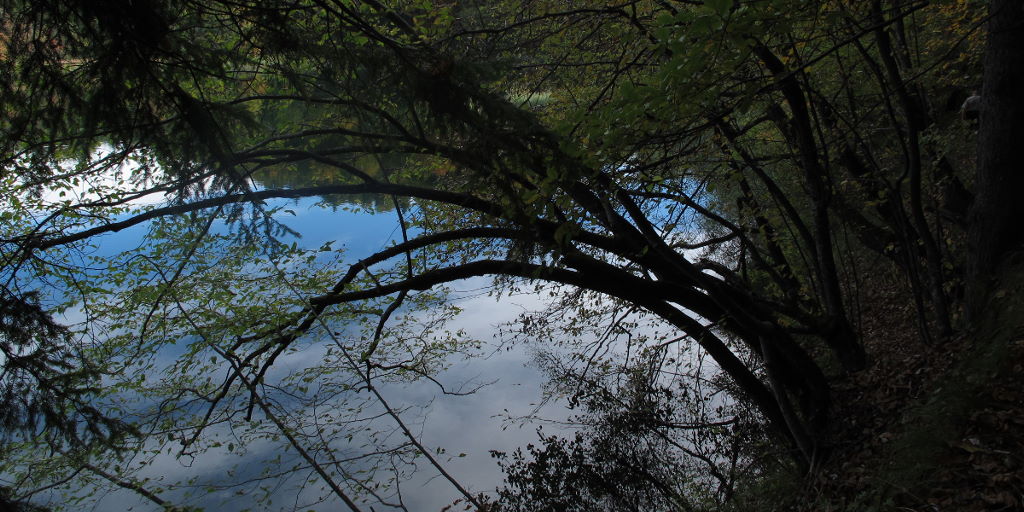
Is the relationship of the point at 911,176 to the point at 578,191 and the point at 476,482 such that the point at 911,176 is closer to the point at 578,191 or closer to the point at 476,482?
the point at 578,191

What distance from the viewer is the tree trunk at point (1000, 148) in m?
3.60

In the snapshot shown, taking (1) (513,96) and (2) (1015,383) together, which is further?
(1) (513,96)

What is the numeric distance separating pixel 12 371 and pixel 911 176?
22.4 ft

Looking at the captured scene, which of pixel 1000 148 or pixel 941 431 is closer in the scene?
pixel 941 431

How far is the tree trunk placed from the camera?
3604 mm

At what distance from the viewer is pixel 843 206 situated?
23.2 ft

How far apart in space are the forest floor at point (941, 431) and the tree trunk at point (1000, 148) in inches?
9.4

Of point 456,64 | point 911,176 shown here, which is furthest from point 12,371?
point 911,176

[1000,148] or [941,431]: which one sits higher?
[1000,148]

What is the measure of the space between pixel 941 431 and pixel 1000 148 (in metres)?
1.85

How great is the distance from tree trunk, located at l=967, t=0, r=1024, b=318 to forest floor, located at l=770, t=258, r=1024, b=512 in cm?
24

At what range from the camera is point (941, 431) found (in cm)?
350

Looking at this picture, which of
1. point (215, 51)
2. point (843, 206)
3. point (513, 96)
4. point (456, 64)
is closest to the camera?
point (215, 51)

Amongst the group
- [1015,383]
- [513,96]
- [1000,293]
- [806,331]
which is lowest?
[1015,383]
